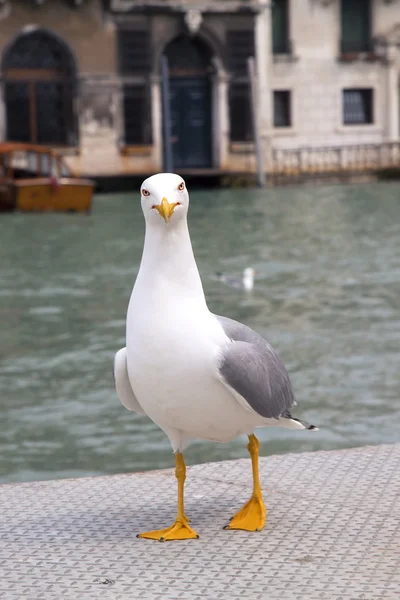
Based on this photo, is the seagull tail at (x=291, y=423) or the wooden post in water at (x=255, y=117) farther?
the wooden post in water at (x=255, y=117)

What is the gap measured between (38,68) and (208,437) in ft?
95.3

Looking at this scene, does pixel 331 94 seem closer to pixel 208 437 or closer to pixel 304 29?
pixel 304 29

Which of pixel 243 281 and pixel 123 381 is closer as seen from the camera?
pixel 123 381

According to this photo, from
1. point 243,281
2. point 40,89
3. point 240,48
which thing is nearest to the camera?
point 243,281

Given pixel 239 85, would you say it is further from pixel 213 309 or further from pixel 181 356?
pixel 181 356

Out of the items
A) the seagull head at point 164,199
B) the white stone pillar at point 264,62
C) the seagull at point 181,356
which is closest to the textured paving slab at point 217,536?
the seagull at point 181,356

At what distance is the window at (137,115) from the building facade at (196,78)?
0.09 ft

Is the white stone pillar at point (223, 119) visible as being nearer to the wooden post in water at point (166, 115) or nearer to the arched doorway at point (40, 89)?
the wooden post in water at point (166, 115)

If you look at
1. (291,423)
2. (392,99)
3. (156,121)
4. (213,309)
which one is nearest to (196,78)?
(156,121)

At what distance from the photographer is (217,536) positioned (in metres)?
4.20

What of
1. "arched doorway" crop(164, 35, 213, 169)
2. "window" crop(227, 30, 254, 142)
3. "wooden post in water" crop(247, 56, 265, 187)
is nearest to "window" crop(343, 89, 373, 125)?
"wooden post in water" crop(247, 56, 265, 187)

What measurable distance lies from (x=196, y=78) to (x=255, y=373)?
31055 mm

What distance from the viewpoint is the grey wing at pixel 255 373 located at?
406 centimetres

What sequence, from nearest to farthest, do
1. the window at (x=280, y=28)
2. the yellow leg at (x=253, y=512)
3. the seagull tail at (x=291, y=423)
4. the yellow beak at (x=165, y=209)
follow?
the yellow beak at (x=165, y=209)
the yellow leg at (x=253, y=512)
the seagull tail at (x=291, y=423)
the window at (x=280, y=28)
